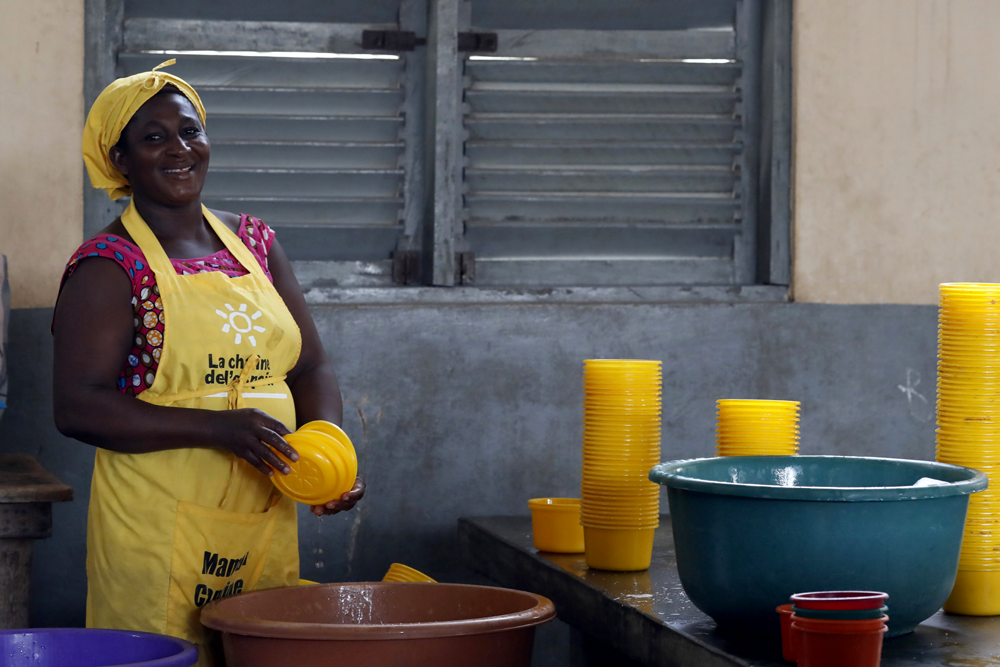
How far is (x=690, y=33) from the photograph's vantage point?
3.65 m

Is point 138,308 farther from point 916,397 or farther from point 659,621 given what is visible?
point 916,397

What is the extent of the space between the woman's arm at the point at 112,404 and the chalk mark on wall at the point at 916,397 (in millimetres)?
2351

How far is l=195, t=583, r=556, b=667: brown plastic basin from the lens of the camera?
1.74m

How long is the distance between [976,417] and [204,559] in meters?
1.44

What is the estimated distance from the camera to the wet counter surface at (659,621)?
170 cm

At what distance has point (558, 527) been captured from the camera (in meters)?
2.60

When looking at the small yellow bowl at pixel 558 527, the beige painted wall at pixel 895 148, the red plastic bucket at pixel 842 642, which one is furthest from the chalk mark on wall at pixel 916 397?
the red plastic bucket at pixel 842 642

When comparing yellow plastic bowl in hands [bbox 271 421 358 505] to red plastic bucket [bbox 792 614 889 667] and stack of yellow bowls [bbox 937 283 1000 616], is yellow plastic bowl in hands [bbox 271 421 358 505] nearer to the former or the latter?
red plastic bucket [bbox 792 614 889 667]

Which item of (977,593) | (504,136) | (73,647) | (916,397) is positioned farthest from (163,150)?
(916,397)

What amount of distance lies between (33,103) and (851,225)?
252 cm

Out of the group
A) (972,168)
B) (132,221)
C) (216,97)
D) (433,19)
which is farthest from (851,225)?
(132,221)

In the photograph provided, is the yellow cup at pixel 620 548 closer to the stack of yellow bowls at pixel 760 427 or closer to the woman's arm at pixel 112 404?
the stack of yellow bowls at pixel 760 427

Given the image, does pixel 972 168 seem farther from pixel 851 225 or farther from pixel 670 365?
pixel 670 365

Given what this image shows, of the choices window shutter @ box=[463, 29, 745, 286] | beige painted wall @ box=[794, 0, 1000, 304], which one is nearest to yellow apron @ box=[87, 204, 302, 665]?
window shutter @ box=[463, 29, 745, 286]
